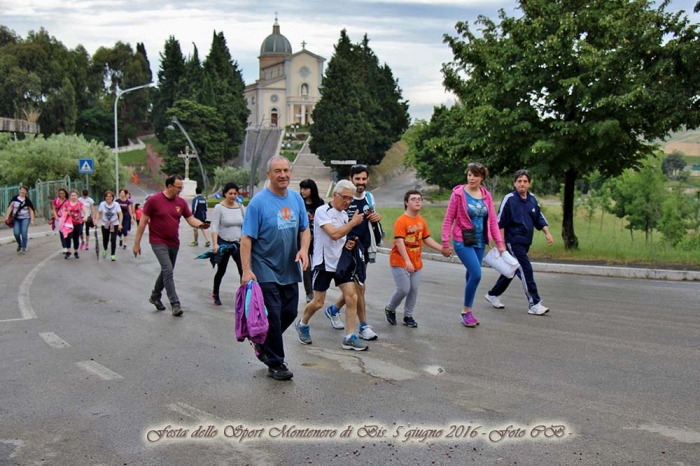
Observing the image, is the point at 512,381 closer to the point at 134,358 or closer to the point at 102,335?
the point at 134,358

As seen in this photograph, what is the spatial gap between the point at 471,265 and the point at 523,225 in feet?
4.12

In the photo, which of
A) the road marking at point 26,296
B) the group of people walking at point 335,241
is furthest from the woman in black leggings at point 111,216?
the group of people walking at point 335,241

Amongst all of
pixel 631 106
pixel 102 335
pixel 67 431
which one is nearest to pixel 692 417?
pixel 67 431

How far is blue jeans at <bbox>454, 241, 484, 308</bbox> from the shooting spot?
27.4 ft

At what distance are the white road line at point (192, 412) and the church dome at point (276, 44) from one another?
427ft

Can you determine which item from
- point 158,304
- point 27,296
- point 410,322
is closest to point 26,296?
point 27,296

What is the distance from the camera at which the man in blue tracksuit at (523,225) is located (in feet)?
29.9

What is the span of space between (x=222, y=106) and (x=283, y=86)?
3598cm

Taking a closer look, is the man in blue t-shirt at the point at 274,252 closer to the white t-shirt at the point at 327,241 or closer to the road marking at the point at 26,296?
the white t-shirt at the point at 327,241

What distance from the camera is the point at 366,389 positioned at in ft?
18.6

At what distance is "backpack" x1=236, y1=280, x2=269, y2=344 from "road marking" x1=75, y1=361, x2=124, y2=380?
1283 millimetres

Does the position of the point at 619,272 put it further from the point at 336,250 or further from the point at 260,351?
the point at 260,351

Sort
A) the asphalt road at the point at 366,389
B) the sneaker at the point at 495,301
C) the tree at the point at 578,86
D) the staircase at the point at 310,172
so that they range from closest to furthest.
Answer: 1. the asphalt road at the point at 366,389
2. the sneaker at the point at 495,301
3. the tree at the point at 578,86
4. the staircase at the point at 310,172

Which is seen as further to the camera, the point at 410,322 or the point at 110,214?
the point at 110,214
